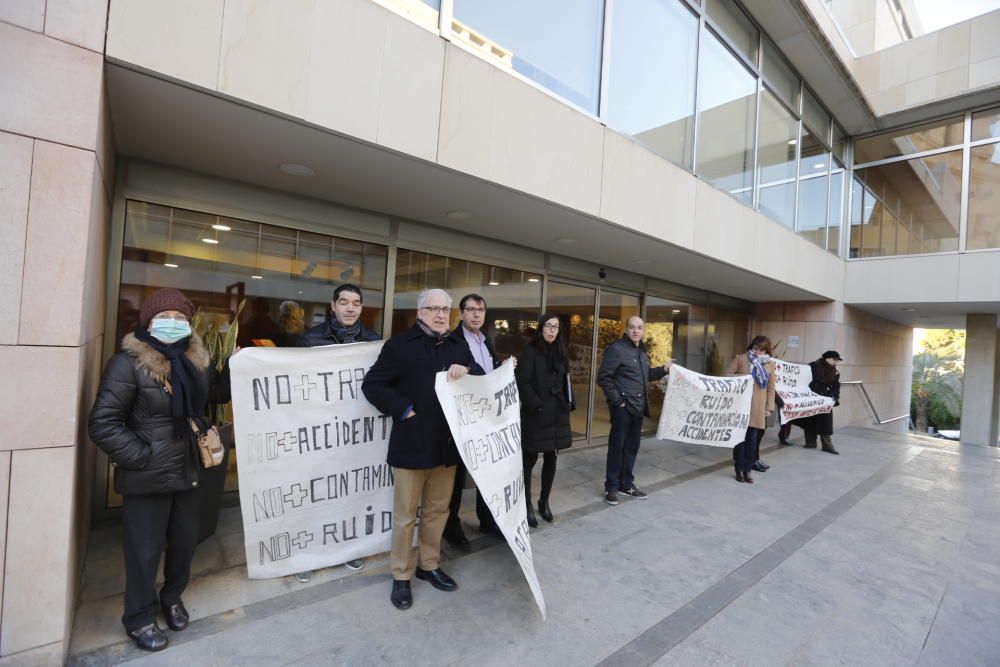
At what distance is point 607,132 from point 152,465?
4.70 metres

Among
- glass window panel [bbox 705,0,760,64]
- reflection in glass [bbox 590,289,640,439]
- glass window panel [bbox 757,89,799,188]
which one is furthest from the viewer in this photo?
glass window panel [bbox 757,89,799,188]

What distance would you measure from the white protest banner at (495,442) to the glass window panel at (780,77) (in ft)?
27.5

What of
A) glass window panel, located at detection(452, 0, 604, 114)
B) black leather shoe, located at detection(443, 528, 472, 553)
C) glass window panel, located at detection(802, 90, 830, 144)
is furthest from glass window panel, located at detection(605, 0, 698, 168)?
glass window panel, located at detection(802, 90, 830, 144)

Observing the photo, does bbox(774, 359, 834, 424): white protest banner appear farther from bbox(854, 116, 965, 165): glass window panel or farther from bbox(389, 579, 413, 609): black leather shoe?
bbox(854, 116, 965, 165): glass window panel

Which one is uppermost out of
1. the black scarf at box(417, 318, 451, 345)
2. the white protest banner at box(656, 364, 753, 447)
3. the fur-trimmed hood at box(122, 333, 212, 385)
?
the black scarf at box(417, 318, 451, 345)

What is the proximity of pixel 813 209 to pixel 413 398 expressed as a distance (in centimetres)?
1075

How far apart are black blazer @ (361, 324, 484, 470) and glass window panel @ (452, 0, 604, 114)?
260 centimetres

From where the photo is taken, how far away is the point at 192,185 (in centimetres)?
378

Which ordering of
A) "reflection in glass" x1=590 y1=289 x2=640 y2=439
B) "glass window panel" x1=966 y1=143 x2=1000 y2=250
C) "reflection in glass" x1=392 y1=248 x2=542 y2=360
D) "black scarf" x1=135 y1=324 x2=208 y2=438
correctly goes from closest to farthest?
"black scarf" x1=135 y1=324 x2=208 y2=438 → "reflection in glass" x1=392 y1=248 x2=542 y2=360 → "reflection in glass" x1=590 y1=289 x2=640 y2=439 → "glass window panel" x1=966 y1=143 x2=1000 y2=250

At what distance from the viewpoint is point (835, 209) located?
10.9 meters

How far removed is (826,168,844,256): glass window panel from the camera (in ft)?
35.2

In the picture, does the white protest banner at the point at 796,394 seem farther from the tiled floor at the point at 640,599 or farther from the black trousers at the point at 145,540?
the black trousers at the point at 145,540

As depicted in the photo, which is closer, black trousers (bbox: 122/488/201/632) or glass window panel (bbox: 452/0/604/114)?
black trousers (bbox: 122/488/201/632)

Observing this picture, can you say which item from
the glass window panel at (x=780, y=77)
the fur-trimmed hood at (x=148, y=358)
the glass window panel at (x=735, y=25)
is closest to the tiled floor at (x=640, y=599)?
the fur-trimmed hood at (x=148, y=358)
